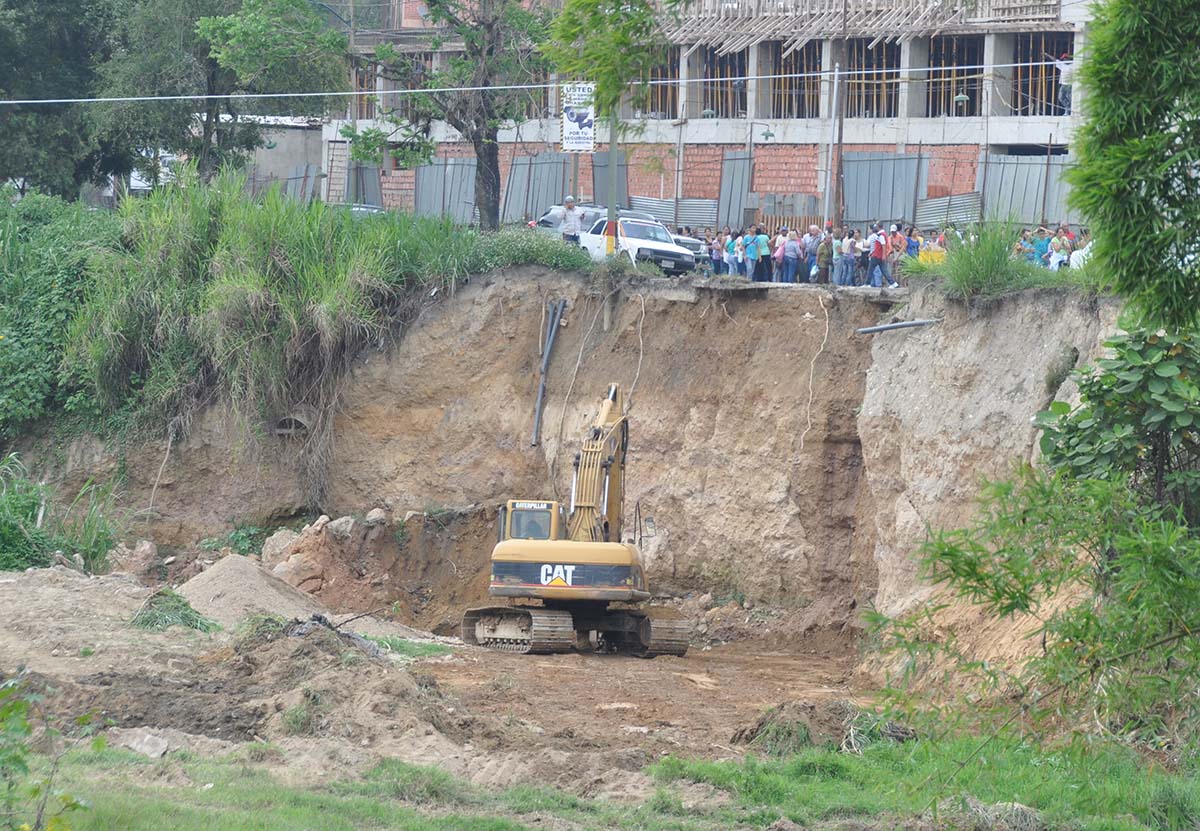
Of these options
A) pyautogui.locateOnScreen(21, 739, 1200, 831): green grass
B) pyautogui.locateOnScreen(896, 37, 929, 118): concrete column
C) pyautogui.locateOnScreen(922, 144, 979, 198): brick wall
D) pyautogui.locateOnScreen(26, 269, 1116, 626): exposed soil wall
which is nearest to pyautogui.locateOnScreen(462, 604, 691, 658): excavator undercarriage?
pyautogui.locateOnScreen(26, 269, 1116, 626): exposed soil wall

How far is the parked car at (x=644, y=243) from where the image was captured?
31.9m

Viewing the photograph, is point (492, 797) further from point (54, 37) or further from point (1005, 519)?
point (54, 37)

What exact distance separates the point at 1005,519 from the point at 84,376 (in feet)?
76.9

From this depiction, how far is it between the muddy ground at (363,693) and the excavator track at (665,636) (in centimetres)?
33

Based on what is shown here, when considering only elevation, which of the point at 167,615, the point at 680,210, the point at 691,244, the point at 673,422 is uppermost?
the point at 680,210

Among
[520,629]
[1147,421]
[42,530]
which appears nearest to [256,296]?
[42,530]

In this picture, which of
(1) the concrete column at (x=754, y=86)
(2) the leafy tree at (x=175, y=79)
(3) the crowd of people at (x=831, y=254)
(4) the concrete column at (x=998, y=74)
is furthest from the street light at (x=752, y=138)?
(2) the leafy tree at (x=175, y=79)

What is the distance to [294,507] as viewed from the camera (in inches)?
1071

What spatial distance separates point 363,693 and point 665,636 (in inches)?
287

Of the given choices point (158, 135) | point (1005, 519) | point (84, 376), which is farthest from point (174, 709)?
point (158, 135)

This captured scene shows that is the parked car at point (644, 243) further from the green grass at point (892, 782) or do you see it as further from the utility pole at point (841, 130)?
the green grass at point (892, 782)

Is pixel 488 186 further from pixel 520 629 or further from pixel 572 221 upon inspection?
pixel 520 629

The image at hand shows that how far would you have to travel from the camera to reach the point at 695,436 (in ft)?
81.3

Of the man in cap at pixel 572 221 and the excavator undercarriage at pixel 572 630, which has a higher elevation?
the man in cap at pixel 572 221
